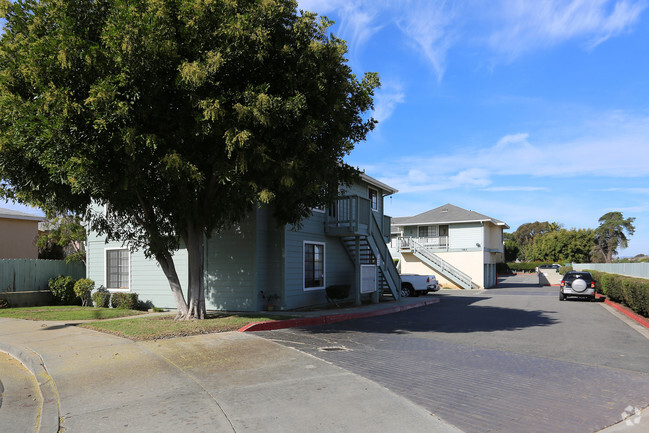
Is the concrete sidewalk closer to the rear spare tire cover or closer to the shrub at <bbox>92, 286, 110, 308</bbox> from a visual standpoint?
the shrub at <bbox>92, 286, 110, 308</bbox>

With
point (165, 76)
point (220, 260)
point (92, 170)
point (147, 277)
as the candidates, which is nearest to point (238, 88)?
point (165, 76)

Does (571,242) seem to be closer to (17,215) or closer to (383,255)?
(383,255)

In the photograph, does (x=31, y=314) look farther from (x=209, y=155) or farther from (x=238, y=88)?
(x=238, y=88)

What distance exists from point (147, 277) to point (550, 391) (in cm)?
1455

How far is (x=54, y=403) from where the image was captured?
6.21m

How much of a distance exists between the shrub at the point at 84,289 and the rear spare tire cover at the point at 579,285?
22.3m

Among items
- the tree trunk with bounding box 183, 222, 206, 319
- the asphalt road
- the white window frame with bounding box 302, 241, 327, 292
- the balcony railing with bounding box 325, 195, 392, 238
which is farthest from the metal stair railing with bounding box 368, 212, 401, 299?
the tree trunk with bounding box 183, 222, 206, 319

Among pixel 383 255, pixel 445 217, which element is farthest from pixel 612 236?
pixel 383 255

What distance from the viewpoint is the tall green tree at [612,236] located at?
86.6m

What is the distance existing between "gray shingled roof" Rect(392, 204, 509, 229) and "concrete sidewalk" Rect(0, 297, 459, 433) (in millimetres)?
31750

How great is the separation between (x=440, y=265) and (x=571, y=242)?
127 feet

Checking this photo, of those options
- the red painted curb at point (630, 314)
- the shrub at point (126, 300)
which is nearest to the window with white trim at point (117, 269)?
the shrub at point (126, 300)

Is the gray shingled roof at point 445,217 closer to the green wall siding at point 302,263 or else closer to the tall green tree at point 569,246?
the green wall siding at point 302,263

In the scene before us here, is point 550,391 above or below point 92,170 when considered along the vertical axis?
below
